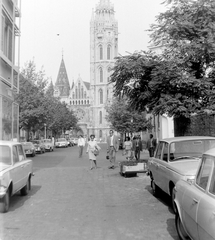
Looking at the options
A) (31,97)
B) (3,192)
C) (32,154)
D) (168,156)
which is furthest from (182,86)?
(31,97)

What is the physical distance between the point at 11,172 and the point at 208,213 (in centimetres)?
456

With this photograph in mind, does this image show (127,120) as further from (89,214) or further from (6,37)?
(89,214)

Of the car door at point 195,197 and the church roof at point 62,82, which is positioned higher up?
the church roof at point 62,82

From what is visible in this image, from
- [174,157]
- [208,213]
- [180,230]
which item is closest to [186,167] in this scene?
[174,157]

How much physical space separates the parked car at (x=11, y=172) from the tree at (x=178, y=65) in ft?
19.5

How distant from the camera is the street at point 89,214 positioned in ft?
17.0

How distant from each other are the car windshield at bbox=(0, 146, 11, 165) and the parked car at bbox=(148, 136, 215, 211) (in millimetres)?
3492

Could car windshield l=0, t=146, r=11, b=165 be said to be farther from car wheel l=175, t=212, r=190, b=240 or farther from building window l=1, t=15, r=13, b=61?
building window l=1, t=15, r=13, b=61

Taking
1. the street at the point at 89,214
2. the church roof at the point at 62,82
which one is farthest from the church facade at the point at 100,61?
the street at the point at 89,214

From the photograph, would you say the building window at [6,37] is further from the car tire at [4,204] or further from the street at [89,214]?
the car tire at [4,204]

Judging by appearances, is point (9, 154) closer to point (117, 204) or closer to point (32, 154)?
point (117, 204)

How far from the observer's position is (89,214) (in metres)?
6.48

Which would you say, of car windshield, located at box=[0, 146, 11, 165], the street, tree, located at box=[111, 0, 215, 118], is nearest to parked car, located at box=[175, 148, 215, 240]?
the street

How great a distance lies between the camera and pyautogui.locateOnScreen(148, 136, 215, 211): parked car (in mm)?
6891
